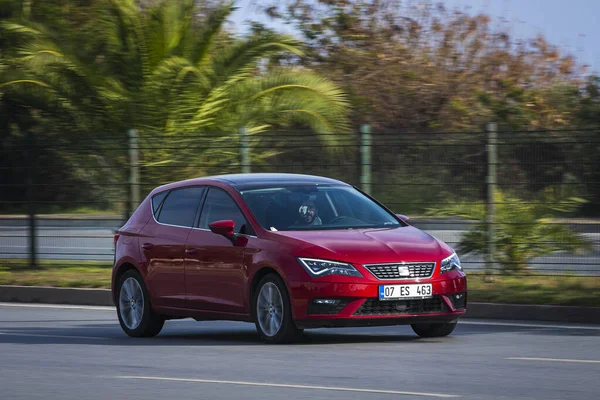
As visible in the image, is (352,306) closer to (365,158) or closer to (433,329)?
(433,329)

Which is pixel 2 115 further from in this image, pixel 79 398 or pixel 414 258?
pixel 79 398

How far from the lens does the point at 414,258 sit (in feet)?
34.3

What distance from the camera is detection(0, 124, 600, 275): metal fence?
15773 millimetres

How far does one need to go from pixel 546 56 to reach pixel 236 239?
2595 centimetres

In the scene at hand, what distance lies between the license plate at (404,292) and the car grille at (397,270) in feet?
0.28

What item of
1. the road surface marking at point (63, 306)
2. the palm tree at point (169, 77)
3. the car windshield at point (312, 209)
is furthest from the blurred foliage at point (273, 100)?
the car windshield at point (312, 209)

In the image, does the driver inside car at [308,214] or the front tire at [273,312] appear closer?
the front tire at [273,312]

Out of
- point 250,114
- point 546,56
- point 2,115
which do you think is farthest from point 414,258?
point 546,56

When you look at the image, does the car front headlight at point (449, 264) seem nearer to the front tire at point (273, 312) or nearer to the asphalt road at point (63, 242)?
the front tire at point (273, 312)

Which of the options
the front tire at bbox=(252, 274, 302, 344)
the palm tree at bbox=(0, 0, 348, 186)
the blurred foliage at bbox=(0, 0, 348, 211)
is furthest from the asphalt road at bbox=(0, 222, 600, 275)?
the front tire at bbox=(252, 274, 302, 344)

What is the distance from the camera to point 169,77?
2191cm

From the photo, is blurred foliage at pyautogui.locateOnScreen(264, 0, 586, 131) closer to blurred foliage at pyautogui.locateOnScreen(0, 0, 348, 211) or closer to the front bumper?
blurred foliage at pyautogui.locateOnScreen(0, 0, 348, 211)

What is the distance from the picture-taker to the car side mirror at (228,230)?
1103cm

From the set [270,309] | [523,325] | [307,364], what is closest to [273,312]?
[270,309]
